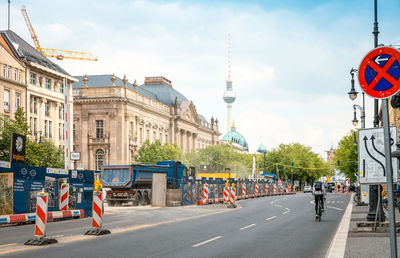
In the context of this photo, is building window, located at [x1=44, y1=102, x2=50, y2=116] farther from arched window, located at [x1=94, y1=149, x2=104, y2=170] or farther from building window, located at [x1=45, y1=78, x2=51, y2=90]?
arched window, located at [x1=94, y1=149, x2=104, y2=170]

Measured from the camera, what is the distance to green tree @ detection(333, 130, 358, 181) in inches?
3317

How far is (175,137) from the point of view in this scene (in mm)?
113938

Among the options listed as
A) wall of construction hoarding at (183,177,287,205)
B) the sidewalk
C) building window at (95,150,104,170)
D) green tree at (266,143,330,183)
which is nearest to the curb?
the sidewalk

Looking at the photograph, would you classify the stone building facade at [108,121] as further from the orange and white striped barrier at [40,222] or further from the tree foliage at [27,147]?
the orange and white striped barrier at [40,222]

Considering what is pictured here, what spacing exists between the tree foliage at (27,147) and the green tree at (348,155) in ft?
141

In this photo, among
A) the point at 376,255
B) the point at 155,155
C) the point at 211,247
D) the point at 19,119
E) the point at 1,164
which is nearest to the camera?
the point at 376,255

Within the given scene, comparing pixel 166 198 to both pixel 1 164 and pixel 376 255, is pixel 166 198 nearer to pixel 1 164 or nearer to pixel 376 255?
pixel 1 164

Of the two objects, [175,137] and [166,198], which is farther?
[175,137]

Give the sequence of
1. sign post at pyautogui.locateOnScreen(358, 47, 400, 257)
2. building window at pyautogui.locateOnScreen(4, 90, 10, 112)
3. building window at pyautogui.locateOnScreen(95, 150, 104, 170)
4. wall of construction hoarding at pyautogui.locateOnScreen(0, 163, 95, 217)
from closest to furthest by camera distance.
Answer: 1. sign post at pyautogui.locateOnScreen(358, 47, 400, 257)
2. wall of construction hoarding at pyautogui.locateOnScreen(0, 163, 95, 217)
3. building window at pyautogui.locateOnScreen(4, 90, 10, 112)
4. building window at pyautogui.locateOnScreen(95, 150, 104, 170)

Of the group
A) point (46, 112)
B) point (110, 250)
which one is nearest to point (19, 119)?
point (46, 112)

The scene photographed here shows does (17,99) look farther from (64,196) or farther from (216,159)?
(216,159)

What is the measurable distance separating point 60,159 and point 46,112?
51.8 ft

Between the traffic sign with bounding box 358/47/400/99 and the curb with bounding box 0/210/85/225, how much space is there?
15781 millimetres

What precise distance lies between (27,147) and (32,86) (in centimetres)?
1909
